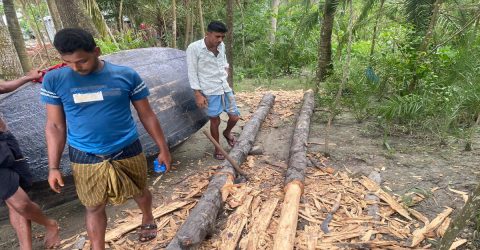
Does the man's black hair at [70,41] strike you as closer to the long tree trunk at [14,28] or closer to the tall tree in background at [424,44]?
the tall tree in background at [424,44]

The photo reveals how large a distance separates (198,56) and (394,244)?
301cm

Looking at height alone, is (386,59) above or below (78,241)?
above

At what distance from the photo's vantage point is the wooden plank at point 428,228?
8.76ft

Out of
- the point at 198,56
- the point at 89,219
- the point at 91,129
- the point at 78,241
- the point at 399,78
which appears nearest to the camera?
the point at 91,129

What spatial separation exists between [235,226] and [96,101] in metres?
1.62

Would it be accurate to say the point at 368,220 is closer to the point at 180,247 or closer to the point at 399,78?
the point at 180,247

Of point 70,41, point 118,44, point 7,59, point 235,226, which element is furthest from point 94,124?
point 118,44

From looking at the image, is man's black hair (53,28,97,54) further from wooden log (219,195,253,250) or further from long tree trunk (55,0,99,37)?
long tree trunk (55,0,99,37)

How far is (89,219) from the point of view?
2.44 meters

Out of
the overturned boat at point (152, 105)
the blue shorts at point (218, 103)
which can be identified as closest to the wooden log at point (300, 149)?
the blue shorts at point (218, 103)

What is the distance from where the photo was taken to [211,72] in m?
4.24

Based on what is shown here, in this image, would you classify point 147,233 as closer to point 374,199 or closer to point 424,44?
point 374,199

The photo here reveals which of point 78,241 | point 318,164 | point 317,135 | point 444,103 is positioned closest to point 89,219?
point 78,241

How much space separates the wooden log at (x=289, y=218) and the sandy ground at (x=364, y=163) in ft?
3.03
